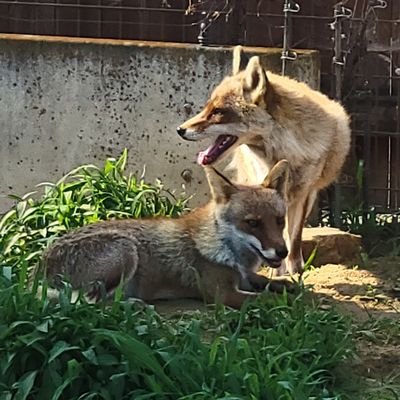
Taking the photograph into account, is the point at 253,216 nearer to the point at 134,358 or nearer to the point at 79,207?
the point at 79,207

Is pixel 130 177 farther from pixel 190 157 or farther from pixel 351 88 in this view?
pixel 351 88

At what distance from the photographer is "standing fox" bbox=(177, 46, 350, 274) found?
21.3ft

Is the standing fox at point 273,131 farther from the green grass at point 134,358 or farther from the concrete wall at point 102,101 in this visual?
the green grass at point 134,358

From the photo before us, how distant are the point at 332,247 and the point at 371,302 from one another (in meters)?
1.00

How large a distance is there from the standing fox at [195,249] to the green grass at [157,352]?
1.71ft

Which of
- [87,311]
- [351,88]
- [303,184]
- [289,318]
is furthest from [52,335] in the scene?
[351,88]

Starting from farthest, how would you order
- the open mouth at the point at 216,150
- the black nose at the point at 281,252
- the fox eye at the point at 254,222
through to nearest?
1. the open mouth at the point at 216,150
2. the fox eye at the point at 254,222
3. the black nose at the point at 281,252

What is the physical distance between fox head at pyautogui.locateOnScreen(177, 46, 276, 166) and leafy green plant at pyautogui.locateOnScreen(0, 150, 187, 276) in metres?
0.53

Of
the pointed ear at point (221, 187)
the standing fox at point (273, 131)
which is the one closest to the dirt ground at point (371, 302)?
the standing fox at point (273, 131)

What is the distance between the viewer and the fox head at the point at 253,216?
18.0 feet

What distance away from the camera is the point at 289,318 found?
4.91 meters

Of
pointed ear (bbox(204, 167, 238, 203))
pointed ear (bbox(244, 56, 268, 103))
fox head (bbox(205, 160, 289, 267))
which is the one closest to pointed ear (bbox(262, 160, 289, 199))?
fox head (bbox(205, 160, 289, 267))

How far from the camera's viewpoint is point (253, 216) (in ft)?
18.2

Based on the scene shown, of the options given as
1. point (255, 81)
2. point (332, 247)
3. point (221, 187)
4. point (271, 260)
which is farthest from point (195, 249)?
point (332, 247)
